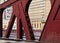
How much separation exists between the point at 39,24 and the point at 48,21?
2.12 ft

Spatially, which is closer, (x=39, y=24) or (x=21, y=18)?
(x=21, y=18)

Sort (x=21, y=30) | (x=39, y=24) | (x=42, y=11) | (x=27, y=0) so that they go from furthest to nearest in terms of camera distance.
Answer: (x=42, y=11)
(x=39, y=24)
(x=21, y=30)
(x=27, y=0)

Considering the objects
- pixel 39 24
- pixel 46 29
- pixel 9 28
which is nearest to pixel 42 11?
pixel 39 24

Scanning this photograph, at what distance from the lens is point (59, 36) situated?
845 mm

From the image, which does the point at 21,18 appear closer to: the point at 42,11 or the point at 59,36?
the point at 59,36

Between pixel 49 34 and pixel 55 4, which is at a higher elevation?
pixel 55 4

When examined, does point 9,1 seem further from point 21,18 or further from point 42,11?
point 42,11

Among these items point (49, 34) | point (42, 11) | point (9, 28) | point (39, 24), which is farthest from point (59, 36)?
point (42, 11)

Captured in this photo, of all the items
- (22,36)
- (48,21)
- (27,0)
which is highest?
(27,0)

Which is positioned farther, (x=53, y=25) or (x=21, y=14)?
(x=21, y=14)

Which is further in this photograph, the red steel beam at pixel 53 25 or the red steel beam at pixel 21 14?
the red steel beam at pixel 21 14

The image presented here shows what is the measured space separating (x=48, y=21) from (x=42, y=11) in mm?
785

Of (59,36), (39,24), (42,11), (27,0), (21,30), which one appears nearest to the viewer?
(59,36)

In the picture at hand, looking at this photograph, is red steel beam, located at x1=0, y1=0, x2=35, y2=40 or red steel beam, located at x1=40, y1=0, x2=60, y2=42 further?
red steel beam, located at x1=0, y1=0, x2=35, y2=40
